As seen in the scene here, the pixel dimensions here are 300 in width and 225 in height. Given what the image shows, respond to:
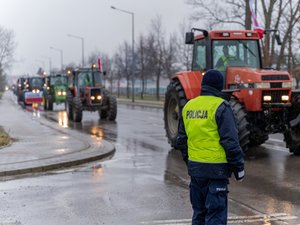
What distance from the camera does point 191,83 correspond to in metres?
13.0

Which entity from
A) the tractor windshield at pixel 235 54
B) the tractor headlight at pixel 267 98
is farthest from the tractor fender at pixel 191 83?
the tractor headlight at pixel 267 98

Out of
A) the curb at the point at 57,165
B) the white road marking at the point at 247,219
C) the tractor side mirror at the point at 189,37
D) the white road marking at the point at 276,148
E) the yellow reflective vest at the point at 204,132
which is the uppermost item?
the tractor side mirror at the point at 189,37

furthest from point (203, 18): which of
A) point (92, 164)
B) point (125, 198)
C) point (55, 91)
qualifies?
point (125, 198)

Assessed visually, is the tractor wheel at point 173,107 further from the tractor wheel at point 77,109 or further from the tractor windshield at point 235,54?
the tractor wheel at point 77,109

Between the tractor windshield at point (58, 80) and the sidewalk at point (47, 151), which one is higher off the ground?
the tractor windshield at point (58, 80)

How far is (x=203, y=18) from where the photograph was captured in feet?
→ 131

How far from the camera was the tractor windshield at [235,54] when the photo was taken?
41.3ft

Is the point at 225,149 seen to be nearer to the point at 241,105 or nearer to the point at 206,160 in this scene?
the point at 206,160

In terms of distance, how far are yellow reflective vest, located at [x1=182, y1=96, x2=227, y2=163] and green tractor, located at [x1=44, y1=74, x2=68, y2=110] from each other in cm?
3158

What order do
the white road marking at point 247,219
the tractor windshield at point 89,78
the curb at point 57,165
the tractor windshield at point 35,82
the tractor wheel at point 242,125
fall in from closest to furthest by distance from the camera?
the white road marking at point 247,219 → the curb at point 57,165 → the tractor wheel at point 242,125 → the tractor windshield at point 89,78 → the tractor windshield at point 35,82

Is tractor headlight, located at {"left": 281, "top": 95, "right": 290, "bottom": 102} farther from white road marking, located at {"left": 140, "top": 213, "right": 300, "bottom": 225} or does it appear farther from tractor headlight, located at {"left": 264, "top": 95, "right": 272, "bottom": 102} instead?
white road marking, located at {"left": 140, "top": 213, "right": 300, "bottom": 225}

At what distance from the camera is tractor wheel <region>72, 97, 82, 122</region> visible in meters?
23.5

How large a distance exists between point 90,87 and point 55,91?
12.8 metres

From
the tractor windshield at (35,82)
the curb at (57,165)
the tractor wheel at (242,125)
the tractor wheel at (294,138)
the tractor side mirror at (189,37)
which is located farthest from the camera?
the tractor windshield at (35,82)
